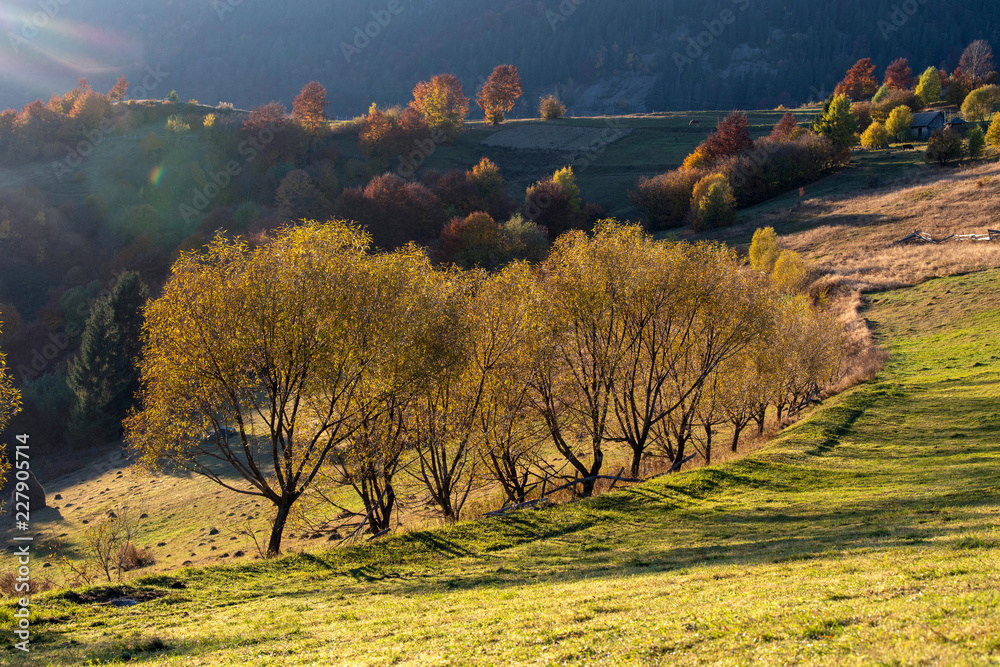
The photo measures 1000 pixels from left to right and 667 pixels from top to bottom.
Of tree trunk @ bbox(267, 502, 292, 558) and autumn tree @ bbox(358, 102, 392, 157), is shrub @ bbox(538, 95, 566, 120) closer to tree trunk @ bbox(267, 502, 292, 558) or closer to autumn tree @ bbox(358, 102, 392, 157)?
autumn tree @ bbox(358, 102, 392, 157)

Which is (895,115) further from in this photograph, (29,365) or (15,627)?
(29,365)

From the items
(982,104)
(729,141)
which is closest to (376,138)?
(729,141)

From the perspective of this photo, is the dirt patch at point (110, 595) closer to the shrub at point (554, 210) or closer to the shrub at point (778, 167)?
the shrub at point (554, 210)

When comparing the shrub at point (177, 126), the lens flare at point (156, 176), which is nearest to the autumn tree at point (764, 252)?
the lens flare at point (156, 176)

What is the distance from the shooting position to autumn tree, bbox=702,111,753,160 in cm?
12506

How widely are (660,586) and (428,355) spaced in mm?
14410

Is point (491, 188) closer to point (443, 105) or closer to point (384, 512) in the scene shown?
point (443, 105)

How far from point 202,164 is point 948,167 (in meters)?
147

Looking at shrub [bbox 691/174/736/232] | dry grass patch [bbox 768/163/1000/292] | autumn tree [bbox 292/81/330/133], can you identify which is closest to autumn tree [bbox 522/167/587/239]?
shrub [bbox 691/174/736/232]

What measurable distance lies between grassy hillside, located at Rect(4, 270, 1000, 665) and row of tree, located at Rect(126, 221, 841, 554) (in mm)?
5031

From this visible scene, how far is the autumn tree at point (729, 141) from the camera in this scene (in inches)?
4924

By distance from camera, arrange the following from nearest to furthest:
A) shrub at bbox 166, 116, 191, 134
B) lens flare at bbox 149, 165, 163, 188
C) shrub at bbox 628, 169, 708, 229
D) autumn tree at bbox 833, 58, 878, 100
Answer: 1. shrub at bbox 628, 169, 708, 229
2. lens flare at bbox 149, 165, 163, 188
3. shrub at bbox 166, 116, 191, 134
4. autumn tree at bbox 833, 58, 878, 100

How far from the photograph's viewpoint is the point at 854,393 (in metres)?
43.2

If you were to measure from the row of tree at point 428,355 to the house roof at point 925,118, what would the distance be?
13047cm
